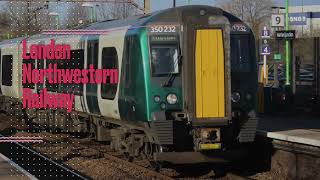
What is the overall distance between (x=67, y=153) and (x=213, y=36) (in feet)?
20.0

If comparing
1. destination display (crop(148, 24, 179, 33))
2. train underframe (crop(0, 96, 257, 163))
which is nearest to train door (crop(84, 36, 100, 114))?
train underframe (crop(0, 96, 257, 163))

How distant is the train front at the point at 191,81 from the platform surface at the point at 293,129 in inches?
61.9

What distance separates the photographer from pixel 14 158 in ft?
46.7

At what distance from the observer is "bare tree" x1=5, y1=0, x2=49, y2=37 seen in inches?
945

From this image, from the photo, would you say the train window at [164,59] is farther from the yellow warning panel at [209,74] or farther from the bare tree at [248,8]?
the bare tree at [248,8]

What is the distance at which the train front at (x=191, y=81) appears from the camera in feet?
34.9

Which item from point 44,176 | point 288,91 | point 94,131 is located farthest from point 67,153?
point 288,91

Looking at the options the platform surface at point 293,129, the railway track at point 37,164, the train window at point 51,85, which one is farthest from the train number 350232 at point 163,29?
the train window at point 51,85

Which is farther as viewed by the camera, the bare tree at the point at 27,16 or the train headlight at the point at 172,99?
the bare tree at the point at 27,16

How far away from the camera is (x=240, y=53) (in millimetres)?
11469

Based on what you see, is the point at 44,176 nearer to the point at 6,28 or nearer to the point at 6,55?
the point at 6,55

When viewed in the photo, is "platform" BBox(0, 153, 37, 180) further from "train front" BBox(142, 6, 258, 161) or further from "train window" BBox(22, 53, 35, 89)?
"train window" BBox(22, 53, 35, 89)

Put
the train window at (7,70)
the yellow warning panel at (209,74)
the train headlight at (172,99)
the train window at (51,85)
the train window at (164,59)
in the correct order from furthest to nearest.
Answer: the train window at (7,70) < the train window at (51,85) < the train window at (164,59) < the train headlight at (172,99) < the yellow warning panel at (209,74)

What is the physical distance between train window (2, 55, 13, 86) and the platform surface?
1001 centimetres
